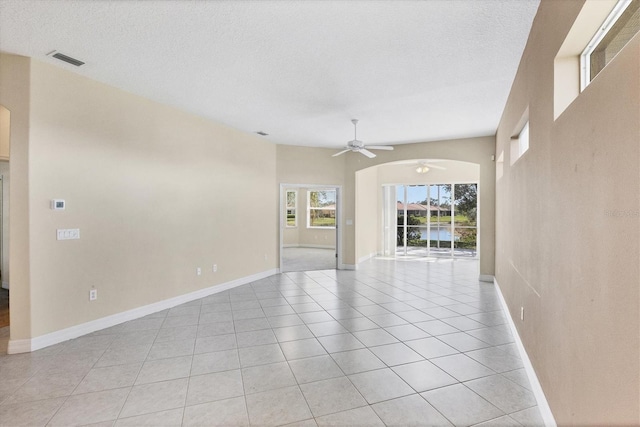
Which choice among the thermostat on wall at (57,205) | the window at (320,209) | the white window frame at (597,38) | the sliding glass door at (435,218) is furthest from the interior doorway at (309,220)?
the white window frame at (597,38)

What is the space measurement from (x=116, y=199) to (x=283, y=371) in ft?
9.81

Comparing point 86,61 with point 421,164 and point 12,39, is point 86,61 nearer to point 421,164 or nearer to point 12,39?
point 12,39

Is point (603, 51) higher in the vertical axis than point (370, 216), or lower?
higher

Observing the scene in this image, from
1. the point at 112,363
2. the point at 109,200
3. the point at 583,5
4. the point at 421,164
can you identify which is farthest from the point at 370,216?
the point at 583,5

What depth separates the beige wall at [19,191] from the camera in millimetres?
3184

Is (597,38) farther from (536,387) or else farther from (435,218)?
(435,218)

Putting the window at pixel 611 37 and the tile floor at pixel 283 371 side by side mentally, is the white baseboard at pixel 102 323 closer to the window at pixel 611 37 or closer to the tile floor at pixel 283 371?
the tile floor at pixel 283 371

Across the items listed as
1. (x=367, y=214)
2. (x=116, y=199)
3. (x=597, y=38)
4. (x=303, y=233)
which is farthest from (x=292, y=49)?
(x=303, y=233)

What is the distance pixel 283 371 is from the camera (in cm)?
281

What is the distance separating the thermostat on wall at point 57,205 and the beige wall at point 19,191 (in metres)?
0.22

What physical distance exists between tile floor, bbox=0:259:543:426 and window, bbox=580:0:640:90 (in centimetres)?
221

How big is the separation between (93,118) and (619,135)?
4637mm

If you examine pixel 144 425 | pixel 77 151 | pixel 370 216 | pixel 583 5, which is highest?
pixel 583 5

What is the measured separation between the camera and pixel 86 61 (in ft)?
10.8
